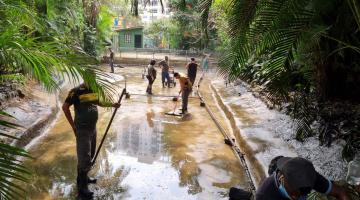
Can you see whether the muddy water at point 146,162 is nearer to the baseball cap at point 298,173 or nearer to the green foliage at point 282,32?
the green foliage at point 282,32

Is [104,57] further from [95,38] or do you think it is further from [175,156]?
[175,156]

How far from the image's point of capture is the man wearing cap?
7.81 ft

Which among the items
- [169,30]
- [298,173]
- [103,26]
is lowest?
[298,173]

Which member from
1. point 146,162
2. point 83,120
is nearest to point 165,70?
point 146,162

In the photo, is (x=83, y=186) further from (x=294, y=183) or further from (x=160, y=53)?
(x=160, y=53)

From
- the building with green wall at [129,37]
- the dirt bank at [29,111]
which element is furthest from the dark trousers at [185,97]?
the building with green wall at [129,37]

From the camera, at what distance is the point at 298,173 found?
2377 mm

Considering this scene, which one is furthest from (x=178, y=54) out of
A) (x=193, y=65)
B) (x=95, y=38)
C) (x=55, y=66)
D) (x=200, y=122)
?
(x=55, y=66)

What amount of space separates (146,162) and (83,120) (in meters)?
2.00

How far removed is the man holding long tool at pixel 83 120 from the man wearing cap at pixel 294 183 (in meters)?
2.85

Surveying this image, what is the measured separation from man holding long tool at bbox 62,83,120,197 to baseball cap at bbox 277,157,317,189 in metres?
3.06

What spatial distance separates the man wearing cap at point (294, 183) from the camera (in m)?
2.38

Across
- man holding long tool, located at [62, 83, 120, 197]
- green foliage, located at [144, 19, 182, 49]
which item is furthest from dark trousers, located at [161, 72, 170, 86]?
green foliage, located at [144, 19, 182, 49]

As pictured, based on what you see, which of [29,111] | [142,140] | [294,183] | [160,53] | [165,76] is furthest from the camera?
[160,53]
